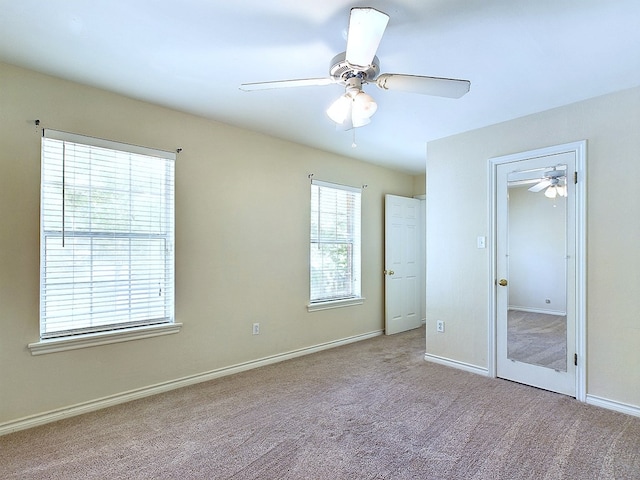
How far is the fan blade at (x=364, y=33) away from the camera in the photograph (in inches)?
56.7

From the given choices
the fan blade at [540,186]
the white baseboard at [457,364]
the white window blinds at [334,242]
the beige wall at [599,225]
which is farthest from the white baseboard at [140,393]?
the fan blade at [540,186]

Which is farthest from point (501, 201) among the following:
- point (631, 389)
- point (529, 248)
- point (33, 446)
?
point (33, 446)

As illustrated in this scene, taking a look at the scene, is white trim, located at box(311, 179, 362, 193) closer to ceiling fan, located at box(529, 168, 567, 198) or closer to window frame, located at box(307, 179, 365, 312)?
window frame, located at box(307, 179, 365, 312)

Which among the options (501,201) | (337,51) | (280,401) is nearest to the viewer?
(337,51)

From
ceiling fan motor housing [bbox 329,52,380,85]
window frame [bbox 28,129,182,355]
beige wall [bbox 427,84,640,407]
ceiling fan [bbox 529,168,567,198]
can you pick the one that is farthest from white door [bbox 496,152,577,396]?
window frame [bbox 28,129,182,355]

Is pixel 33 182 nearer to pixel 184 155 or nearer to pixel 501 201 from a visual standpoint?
pixel 184 155

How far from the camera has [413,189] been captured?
5734 mm

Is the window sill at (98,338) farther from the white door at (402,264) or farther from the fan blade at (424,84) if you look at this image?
the white door at (402,264)

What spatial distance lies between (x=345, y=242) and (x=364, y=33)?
3.27 m

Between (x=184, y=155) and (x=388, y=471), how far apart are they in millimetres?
2855

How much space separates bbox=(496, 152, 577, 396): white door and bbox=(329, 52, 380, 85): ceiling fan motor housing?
2048 mm

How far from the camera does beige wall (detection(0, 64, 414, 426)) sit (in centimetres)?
240

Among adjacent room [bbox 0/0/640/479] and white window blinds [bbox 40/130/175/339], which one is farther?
white window blinds [bbox 40/130/175/339]

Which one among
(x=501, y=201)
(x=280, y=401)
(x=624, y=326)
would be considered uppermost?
(x=501, y=201)
